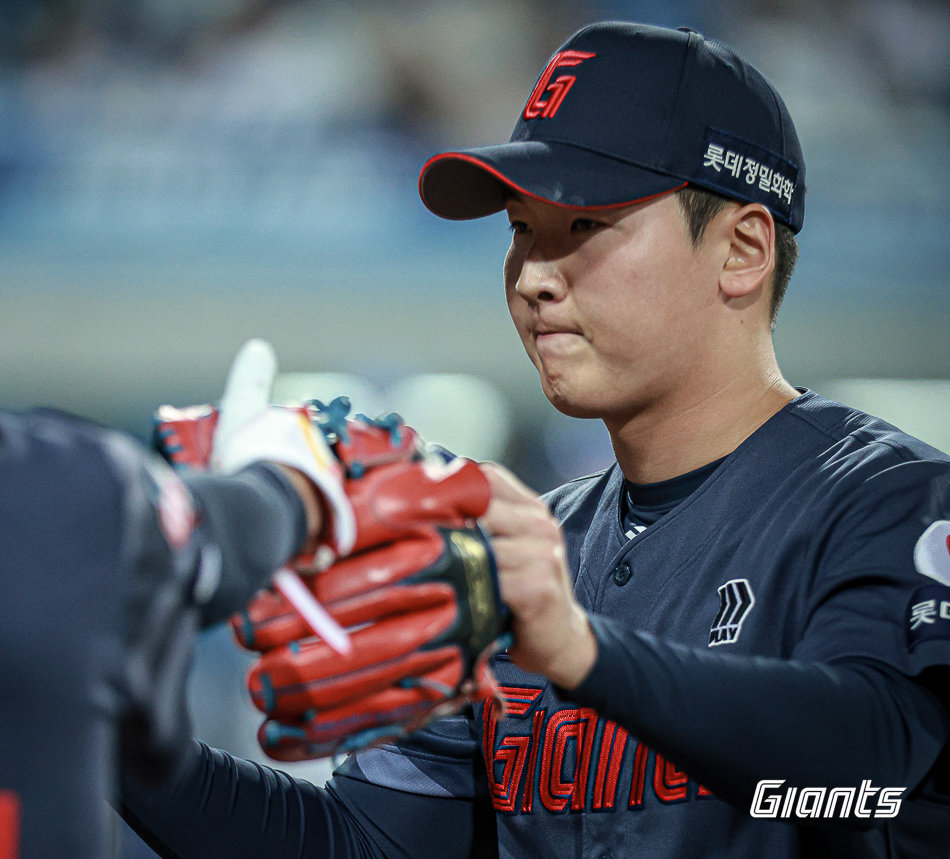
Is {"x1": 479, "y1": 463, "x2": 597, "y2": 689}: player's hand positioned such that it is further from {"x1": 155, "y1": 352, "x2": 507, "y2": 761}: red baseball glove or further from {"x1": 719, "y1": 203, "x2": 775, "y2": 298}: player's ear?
{"x1": 719, "y1": 203, "x2": 775, "y2": 298}: player's ear

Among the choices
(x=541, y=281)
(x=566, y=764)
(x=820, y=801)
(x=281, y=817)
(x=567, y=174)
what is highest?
(x=567, y=174)

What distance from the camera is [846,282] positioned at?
4.93 m

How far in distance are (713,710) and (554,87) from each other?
0.74 m

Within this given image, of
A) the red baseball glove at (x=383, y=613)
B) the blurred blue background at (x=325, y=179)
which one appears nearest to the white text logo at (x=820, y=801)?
the red baseball glove at (x=383, y=613)

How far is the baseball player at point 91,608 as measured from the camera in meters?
0.52

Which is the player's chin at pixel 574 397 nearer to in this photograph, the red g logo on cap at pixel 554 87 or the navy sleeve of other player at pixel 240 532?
the red g logo on cap at pixel 554 87

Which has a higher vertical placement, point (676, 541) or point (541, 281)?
point (541, 281)

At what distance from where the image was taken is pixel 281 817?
1145 millimetres

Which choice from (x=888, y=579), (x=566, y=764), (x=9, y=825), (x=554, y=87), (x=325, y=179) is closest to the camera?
(x=9, y=825)

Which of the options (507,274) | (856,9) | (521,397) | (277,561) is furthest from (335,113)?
(277,561)

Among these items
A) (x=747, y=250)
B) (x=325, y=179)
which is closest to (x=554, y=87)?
(x=747, y=250)

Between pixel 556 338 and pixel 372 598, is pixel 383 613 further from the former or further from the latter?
pixel 556 338

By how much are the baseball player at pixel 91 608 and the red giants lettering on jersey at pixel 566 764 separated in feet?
1.87

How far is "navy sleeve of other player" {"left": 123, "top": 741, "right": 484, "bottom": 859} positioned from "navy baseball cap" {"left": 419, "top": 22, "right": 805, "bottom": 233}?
67cm
